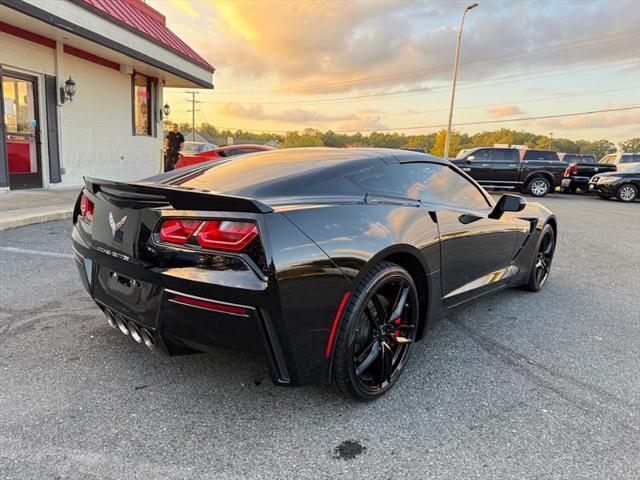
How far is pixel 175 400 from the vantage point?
241cm

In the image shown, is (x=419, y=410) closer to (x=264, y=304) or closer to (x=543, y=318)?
(x=264, y=304)

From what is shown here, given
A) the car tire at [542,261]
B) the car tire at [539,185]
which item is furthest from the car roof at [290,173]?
the car tire at [539,185]

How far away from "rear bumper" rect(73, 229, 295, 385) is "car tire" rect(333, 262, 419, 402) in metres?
0.35

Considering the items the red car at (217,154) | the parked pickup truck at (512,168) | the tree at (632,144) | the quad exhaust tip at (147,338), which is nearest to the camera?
the quad exhaust tip at (147,338)

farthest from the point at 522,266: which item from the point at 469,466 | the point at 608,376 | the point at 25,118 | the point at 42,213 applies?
the point at 25,118

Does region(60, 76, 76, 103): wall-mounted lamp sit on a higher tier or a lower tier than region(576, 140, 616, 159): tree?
lower

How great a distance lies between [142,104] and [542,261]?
1248 centimetres

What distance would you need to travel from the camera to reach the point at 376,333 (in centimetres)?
→ 255

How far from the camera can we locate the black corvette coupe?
2023 mm

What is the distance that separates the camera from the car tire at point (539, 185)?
1691cm

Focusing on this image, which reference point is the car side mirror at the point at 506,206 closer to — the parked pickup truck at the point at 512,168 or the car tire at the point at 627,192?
the parked pickup truck at the point at 512,168

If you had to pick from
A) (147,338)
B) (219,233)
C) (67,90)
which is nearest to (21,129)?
(67,90)

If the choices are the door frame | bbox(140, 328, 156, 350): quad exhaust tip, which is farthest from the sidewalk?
bbox(140, 328, 156, 350): quad exhaust tip

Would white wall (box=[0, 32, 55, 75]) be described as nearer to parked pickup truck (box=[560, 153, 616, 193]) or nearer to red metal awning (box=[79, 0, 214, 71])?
red metal awning (box=[79, 0, 214, 71])
